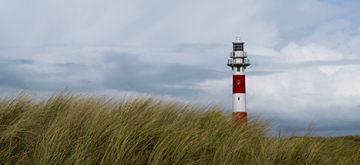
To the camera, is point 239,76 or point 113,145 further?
point 239,76

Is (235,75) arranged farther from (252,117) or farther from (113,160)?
(113,160)

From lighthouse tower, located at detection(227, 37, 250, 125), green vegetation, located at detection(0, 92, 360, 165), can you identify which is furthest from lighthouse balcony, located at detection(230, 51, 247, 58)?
green vegetation, located at detection(0, 92, 360, 165)

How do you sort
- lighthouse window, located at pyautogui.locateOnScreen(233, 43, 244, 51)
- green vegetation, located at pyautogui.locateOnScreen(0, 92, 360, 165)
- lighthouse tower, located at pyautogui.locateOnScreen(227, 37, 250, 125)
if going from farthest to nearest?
lighthouse window, located at pyautogui.locateOnScreen(233, 43, 244, 51)
lighthouse tower, located at pyautogui.locateOnScreen(227, 37, 250, 125)
green vegetation, located at pyautogui.locateOnScreen(0, 92, 360, 165)

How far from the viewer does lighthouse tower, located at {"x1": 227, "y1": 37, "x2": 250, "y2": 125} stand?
63.1 ft

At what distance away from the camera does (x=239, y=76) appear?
20.4 metres

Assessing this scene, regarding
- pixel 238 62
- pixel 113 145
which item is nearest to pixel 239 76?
pixel 238 62

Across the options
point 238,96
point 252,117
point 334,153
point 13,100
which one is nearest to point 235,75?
point 238,96

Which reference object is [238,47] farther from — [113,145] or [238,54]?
[113,145]

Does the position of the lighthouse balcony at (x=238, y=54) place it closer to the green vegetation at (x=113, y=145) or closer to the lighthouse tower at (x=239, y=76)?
the lighthouse tower at (x=239, y=76)

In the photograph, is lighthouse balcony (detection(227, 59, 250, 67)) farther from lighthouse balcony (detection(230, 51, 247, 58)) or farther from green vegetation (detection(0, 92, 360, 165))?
green vegetation (detection(0, 92, 360, 165))

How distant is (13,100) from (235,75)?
17.1 m

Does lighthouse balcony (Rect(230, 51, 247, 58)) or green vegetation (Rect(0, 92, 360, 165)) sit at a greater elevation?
lighthouse balcony (Rect(230, 51, 247, 58))

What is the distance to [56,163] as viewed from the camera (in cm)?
318

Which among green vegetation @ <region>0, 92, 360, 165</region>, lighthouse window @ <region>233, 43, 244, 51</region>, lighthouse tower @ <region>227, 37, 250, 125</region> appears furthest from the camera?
lighthouse window @ <region>233, 43, 244, 51</region>
